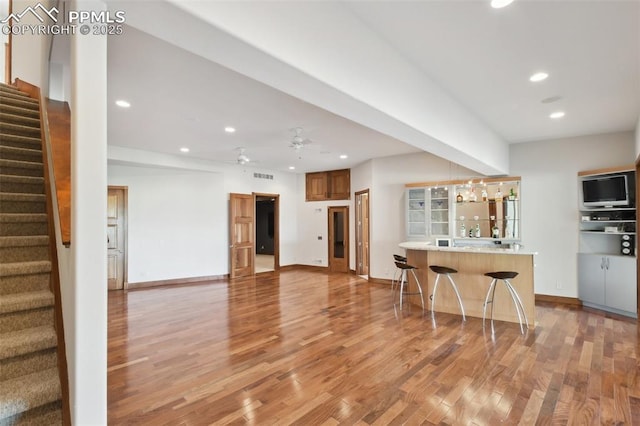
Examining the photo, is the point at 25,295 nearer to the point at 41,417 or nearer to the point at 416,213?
the point at 41,417

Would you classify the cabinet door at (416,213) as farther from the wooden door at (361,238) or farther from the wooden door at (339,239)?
the wooden door at (339,239)

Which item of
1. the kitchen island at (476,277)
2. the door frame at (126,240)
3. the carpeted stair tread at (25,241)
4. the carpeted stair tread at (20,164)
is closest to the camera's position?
the carpeted stair tread at (25,241)

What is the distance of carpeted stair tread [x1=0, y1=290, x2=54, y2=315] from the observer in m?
1.79

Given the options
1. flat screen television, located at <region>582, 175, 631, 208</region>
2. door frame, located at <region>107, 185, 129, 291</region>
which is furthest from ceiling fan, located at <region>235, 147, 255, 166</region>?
flat screen television, located at <region>582, 175, 631, 208</region>

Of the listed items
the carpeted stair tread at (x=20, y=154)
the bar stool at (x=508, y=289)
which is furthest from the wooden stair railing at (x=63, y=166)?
the bar stool at (x=508, y=289)

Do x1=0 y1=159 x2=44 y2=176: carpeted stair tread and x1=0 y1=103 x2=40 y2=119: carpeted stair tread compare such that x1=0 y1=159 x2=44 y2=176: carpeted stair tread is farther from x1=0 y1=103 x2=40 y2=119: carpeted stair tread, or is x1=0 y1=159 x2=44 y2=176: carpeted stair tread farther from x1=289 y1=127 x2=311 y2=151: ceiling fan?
x1=289 y1=127 x2=311 y2=151: ceiling fan

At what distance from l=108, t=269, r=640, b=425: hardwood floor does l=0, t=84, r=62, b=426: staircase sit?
976 mm

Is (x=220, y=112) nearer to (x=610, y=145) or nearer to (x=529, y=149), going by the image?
(x=529, y=149)

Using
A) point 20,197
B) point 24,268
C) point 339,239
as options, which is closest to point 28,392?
point 24,268

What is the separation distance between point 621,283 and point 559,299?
1.00 meters

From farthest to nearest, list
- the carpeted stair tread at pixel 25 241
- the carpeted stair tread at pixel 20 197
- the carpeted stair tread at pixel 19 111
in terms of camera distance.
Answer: the carpeted stair tread at pixel 19 111 < the carpeted stair tread at pixel 20 197 < the carpeted stair tread at pixel 25 241

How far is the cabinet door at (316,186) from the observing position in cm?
938

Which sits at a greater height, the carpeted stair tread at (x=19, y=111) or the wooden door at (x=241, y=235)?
the carpeted stair tread at (x=19, y=111)

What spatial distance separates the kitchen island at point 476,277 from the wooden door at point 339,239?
11.4ft
